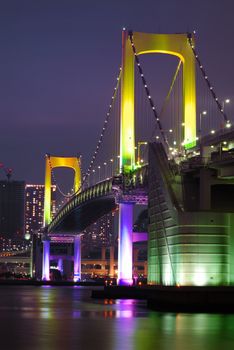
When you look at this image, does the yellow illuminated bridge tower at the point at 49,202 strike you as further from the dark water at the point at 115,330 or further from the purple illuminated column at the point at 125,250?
the dark water at the point at 115,330

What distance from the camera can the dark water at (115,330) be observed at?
2052cm

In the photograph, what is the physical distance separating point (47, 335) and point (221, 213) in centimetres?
1291

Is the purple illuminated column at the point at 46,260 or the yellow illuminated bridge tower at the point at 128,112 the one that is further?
the purple illuminated column at the point at 46,260

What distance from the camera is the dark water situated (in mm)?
20516

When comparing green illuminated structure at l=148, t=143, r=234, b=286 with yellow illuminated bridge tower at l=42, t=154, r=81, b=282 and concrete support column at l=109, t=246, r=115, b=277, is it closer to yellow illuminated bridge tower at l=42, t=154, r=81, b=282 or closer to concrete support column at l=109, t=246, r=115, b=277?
yellow illuminated bridge tower at l=42, t=154, r=81, b=282

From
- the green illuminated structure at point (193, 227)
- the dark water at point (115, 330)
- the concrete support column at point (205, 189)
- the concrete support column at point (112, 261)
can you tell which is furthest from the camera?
the concrete support column at point (112, 261)

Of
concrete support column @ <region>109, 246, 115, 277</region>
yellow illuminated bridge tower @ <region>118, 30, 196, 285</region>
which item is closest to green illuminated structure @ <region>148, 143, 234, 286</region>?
yellow illuminated bridge tower @ <region>118, 30, 196, 285</region>

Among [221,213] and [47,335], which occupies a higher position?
[221,213]

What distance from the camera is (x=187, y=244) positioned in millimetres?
34375

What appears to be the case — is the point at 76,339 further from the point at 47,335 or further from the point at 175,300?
the point at 175,300

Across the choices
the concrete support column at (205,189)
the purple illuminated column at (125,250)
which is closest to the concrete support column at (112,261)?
the purple illuminated column at (125,250)

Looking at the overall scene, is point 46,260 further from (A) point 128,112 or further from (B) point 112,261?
(A) point 128,112

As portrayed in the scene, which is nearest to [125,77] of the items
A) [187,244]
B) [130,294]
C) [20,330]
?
[130,294]

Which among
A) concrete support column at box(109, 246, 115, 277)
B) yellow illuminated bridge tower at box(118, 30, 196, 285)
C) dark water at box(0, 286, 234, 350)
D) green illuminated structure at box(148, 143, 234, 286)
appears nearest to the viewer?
dark water at box(0, 286, 234, 350)
